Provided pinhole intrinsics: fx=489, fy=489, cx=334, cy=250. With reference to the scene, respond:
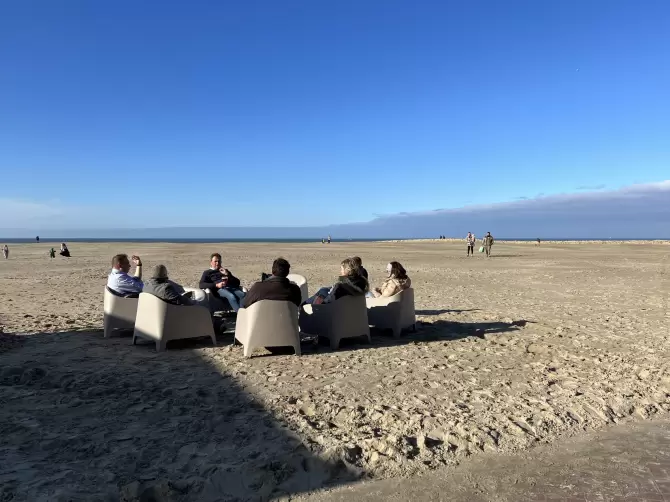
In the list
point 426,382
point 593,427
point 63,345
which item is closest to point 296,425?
point 426,382

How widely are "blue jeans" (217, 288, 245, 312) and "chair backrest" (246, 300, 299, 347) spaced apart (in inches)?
72.5

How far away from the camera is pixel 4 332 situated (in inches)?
291

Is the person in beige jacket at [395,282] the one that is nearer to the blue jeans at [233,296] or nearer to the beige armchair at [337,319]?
the beige armchair at [337,319]

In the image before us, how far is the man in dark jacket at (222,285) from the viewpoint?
26.1ft

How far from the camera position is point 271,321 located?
6.07 m

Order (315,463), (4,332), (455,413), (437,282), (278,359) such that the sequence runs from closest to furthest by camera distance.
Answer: (315,463) < (455,413) < (278,359) < (4,332) < (437,282)

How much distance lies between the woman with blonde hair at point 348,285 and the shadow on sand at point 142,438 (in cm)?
186

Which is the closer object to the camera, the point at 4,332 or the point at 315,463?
the point at 315,463

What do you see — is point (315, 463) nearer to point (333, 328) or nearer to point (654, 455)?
point (654, 455)

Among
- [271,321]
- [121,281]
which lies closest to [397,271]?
[271,321]

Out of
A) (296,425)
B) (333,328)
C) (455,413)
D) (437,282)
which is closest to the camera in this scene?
(296,425)

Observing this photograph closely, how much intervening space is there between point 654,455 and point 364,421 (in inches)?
85.5

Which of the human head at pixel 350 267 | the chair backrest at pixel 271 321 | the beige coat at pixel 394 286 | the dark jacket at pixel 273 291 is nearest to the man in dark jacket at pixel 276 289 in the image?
the dark jacket at pixel 273 291

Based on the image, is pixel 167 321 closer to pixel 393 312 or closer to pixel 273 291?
pixel 273 291
